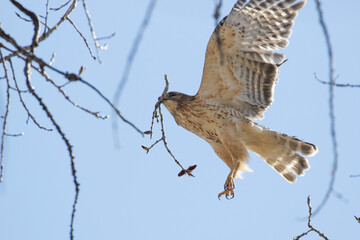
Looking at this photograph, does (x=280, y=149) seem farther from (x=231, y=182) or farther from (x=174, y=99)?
(x=174, y=99)

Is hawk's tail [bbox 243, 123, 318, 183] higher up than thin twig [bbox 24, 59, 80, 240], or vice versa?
thin twig [bbox 24, 59, 80, 240]

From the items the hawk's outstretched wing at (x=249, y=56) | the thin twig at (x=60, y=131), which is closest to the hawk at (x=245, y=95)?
the hawk's outstretched wing at (x=249, y=56)

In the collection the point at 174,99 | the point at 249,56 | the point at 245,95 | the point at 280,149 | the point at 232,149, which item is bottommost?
the point at 280,149

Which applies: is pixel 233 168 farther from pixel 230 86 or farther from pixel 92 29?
pixel 92 29

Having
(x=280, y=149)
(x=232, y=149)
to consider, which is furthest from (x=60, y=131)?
(x=280, y=149)

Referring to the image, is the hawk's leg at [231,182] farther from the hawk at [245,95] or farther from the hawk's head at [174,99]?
the hawk's head at [174,99]

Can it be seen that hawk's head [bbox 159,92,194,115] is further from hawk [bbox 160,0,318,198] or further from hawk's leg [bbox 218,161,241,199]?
hawk's leg [bbox 218,161,241,199]

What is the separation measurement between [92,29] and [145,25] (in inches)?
53.7

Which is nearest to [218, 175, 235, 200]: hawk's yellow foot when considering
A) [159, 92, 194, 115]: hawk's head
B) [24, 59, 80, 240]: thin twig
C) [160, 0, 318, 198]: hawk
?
[160, 0, 318, 198]: hawk

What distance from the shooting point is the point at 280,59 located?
487cm

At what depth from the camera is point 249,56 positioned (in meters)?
4.88

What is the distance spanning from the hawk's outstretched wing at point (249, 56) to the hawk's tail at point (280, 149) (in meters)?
0.25

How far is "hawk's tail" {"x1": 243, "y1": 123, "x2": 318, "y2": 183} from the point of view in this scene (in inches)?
197

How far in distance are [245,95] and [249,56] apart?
454mm
